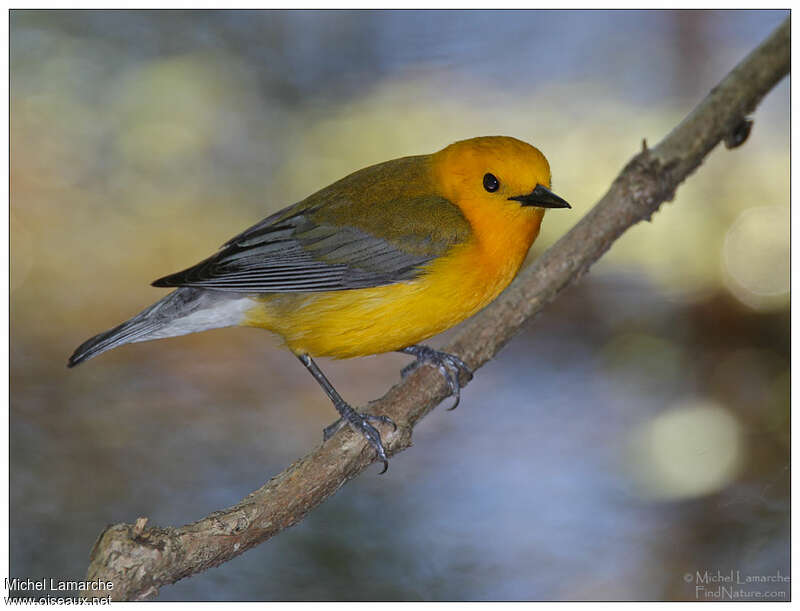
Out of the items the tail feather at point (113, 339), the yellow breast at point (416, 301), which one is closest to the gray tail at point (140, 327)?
the tail feather at point (113, 339)

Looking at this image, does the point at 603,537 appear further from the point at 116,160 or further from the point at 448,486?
the point at 116,160

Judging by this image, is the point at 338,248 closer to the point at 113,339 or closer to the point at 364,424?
the point at 364,424

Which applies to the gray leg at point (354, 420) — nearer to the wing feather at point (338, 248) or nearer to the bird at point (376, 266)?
the bird at point (376, 266)

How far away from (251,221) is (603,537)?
2836mm

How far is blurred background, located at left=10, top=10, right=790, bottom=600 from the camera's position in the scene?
395cm

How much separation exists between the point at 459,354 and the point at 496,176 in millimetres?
976

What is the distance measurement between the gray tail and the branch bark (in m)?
0.87

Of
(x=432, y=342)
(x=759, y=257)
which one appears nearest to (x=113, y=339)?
(x=432, y=342)

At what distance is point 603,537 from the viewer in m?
3.96

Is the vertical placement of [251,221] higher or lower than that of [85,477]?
higher

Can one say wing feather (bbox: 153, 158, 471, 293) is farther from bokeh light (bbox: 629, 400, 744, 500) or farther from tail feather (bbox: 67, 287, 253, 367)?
bokeh light (bbox: 629, 400, 744, 500)

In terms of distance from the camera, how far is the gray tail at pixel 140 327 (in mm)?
3465

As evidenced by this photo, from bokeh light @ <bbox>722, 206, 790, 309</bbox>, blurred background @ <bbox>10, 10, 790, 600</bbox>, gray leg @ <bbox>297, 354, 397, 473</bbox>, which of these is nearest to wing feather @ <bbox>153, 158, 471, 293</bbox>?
gray leg @ <bbox>297, 354, 397, 473</bbox>

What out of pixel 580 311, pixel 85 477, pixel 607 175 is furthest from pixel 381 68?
pixel 85 477
